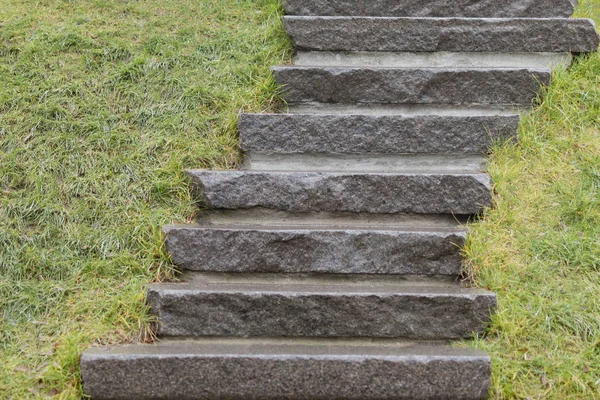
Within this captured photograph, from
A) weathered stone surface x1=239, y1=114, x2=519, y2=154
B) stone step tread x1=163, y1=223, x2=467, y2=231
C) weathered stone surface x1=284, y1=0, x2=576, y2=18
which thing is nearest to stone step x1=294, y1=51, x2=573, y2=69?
weathered stone surface x1=284, y1=0, x2=576, y2=18

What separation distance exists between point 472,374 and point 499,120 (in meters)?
1.47

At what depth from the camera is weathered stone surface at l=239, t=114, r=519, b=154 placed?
306 centimetres

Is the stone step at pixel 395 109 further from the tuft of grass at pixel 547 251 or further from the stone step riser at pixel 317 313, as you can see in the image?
the stone step riser at pixel 317 313

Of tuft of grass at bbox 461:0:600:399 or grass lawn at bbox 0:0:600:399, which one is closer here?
tuft of grass at bbox 461:0:600:399

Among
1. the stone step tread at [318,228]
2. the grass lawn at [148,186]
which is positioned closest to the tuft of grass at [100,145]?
the grass lawn at [148,186]

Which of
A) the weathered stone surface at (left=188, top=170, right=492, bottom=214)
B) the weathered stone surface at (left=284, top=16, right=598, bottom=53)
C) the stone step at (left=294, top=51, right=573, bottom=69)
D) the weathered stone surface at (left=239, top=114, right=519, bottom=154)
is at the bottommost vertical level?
the weathered stone surface at (left=188, top=170, right=492, bottom=214)

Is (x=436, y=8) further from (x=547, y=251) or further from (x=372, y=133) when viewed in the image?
(x=547, y=251)

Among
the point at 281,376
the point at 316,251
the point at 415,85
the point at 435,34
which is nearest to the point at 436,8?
the point at 435,34

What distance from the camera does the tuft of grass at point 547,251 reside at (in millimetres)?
2234

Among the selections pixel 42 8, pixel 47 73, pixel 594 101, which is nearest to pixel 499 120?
pixel 594 101

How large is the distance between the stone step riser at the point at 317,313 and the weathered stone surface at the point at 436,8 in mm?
2152

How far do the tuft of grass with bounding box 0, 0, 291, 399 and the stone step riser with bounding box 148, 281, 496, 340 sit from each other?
0.65 ft

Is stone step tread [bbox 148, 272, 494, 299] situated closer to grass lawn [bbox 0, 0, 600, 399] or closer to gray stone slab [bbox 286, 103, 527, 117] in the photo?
grass lawn [bbox 0, 0, 600, 399]

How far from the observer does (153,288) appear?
249cm
